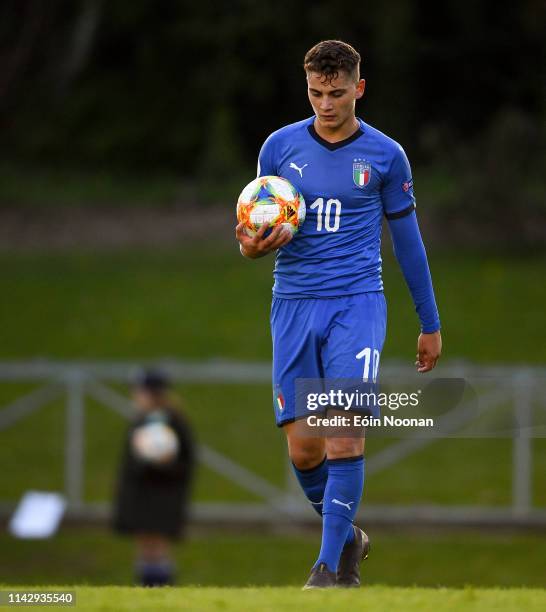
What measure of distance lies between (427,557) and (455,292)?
11.2 meters

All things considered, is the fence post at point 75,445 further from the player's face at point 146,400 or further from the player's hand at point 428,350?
the player's hand at point 428,350

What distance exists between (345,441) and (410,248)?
108 centimetres

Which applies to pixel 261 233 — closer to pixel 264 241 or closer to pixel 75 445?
pixel 264 241

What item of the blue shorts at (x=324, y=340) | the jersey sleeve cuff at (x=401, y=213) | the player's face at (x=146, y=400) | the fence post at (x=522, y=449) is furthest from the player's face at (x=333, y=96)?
the fence post at (x=522, y=449)

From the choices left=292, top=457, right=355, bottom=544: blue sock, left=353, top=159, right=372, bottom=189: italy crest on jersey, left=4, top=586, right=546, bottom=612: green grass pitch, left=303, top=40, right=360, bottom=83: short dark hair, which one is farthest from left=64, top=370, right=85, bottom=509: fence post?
left=303, top=40, right=360, bottom=83: short dark hair

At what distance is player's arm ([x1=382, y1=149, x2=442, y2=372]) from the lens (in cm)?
746

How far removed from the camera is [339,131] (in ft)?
24.3

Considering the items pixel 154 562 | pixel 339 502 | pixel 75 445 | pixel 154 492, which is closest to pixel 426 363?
pixel 339 502

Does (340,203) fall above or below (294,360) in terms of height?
above

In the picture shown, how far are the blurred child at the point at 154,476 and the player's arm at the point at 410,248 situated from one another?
6.66m

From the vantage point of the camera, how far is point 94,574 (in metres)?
18.0

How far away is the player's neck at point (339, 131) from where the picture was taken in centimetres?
741

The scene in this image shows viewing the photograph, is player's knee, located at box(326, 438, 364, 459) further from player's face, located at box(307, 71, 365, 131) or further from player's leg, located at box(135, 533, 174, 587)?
player's leg, located at box(135, 533, 174, 587)

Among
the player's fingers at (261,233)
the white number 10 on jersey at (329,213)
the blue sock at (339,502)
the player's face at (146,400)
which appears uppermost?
the white number 10 on jersey at (329,213)
